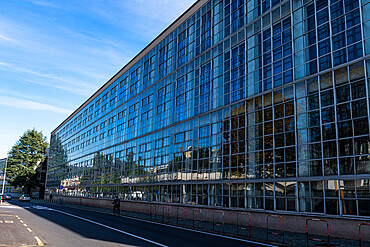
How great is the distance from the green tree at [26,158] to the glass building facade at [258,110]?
209ft

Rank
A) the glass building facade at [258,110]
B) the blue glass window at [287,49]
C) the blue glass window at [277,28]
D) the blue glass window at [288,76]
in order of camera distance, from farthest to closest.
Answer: the blue glass window at [277,28] → the blue glass window at [287,49] → the blue glass window at [288,76] → the glass building facade at [258,110]

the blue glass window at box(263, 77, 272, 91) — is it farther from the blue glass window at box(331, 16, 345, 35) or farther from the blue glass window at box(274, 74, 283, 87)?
the blue glass window at box(331, 16, 345, 35)

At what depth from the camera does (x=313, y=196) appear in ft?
60.2

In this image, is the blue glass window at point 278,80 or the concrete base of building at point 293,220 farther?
the blue glass window at point 278,80

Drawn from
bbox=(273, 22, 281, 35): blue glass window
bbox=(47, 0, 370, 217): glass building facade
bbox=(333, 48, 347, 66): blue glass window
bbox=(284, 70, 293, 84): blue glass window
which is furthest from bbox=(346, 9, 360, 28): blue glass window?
bbox=(273, 22, 281, 35): blue glass window

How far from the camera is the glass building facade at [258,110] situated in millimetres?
17328

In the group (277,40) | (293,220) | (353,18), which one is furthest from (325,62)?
(293,220)

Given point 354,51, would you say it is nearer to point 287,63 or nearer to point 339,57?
point 339,57

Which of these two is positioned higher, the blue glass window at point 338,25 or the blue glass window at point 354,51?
the blue glass window at point 338,25

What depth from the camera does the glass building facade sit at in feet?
56.9

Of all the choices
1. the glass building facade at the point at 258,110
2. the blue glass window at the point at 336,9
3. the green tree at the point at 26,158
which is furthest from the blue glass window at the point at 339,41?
the green tree at the point at 26,158

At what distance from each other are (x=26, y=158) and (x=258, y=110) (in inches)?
3665

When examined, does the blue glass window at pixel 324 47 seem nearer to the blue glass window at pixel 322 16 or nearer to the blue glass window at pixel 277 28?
the blue glass window at pixel 322 16

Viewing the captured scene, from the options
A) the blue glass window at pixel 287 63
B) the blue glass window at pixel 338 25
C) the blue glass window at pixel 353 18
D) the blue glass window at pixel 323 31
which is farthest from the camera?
the blue glass window at pixel 287 63
